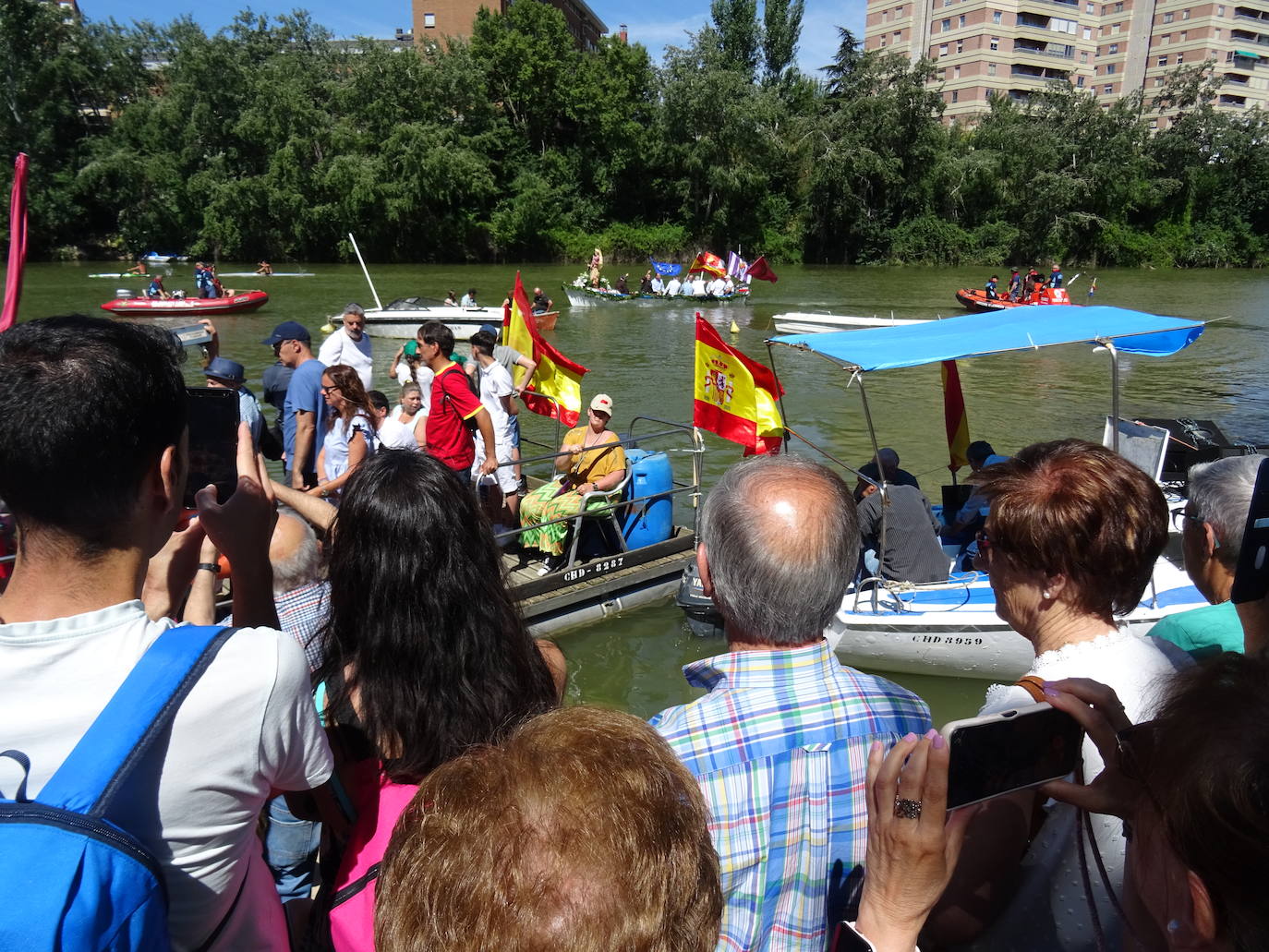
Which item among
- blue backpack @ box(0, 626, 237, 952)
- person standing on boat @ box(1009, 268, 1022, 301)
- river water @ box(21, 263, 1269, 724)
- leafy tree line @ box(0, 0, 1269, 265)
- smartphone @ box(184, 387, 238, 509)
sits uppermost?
leafy tree line @ box(0, 0, 1269, 265)

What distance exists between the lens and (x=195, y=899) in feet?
4.52

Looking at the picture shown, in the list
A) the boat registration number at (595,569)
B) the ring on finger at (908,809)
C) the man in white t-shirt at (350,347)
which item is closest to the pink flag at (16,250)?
the ring on finger at (908,809)

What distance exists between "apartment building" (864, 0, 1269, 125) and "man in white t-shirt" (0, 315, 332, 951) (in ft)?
265

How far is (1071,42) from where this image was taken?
7512 centimetres

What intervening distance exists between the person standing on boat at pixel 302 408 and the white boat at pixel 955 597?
10.7ft

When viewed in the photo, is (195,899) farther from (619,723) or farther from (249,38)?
(249,38)

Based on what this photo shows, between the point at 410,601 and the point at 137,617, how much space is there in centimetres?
78

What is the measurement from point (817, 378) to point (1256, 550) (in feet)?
55.4

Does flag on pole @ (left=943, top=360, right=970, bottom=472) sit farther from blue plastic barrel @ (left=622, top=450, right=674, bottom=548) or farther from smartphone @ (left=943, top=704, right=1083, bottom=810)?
smartphone @ (left=943, top=704, right=1083, bottom=810)

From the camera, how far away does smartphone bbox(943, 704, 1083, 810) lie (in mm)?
1315

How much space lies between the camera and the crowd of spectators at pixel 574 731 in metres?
1.06

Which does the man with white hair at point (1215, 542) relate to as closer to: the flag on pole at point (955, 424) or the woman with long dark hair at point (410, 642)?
the woman with long dark hair at point (410, 642)

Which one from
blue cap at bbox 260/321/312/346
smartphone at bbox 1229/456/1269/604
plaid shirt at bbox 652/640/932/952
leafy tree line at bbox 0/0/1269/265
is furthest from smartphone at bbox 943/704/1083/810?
leafy tree line at bbox 0/0/1269/265

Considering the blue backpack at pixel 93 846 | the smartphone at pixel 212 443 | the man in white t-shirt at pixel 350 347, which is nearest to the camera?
the blue backpack at pixel 93 846
